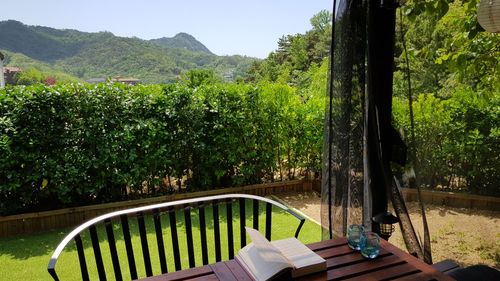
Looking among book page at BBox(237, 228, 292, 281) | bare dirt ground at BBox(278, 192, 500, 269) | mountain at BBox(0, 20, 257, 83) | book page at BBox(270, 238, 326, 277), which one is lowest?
bare dirt ground at BBox(278, 192, 500, 269)

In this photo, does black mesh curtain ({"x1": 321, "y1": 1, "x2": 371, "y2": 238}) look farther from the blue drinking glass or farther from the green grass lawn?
the green grass lawn

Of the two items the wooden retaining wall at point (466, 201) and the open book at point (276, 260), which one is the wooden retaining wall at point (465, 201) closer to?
the wooden retaining wall at point (466, 201)

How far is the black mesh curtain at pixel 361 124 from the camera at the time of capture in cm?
198

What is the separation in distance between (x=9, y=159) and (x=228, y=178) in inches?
93.6

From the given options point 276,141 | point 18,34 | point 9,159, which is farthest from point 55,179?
point 18,34

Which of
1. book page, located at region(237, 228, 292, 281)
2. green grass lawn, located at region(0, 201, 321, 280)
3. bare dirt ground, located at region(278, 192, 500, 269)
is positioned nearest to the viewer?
book page, located at region(237, 228, 292, 281)

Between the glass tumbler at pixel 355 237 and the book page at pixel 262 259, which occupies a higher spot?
the book page at pixel 262 259

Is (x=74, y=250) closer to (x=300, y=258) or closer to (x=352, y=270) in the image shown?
(x=300, y=258)

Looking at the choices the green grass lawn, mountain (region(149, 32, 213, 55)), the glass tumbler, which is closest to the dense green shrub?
the green grass lawn

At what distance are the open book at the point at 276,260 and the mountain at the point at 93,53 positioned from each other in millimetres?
17842

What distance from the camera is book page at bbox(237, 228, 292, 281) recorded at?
115 cm

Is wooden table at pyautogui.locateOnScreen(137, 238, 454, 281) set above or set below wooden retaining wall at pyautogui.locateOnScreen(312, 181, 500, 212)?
above

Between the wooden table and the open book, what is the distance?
3 cm

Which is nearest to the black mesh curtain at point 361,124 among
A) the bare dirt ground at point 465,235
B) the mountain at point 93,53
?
the bare dirt ground at point 465,235
